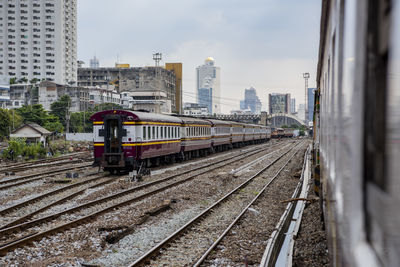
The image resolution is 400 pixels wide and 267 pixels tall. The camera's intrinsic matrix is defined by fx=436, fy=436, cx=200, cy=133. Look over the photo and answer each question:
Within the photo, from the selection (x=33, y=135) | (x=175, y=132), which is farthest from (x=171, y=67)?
(x=175, y=132)

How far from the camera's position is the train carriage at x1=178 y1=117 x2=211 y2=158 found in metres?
25.7

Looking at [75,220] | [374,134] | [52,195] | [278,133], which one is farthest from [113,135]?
[278,133]

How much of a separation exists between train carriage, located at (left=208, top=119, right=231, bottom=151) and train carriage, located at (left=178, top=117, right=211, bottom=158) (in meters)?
1.01

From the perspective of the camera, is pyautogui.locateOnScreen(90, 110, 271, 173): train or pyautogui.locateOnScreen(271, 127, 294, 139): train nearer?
pyautogui.locateOnScreen(90, 110, 271, 173): train

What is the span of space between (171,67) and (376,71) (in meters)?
131

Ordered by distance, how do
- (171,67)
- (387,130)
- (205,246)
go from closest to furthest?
(387,130), (205,246), (171,67)

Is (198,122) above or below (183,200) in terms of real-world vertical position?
above

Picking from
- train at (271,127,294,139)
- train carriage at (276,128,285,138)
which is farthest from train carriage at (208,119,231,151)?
train carriage at (276,128,285,138)

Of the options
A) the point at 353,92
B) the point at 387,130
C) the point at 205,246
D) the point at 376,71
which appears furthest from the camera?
the point at 205,246

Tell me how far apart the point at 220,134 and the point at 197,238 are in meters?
27.7

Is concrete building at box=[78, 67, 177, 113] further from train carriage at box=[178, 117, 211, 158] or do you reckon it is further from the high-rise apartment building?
train carriage at box=[178, 117, 211, 158]

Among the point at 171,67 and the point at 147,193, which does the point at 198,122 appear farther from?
the point at 171,67

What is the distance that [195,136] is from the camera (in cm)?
2830

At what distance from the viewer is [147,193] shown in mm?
12781
